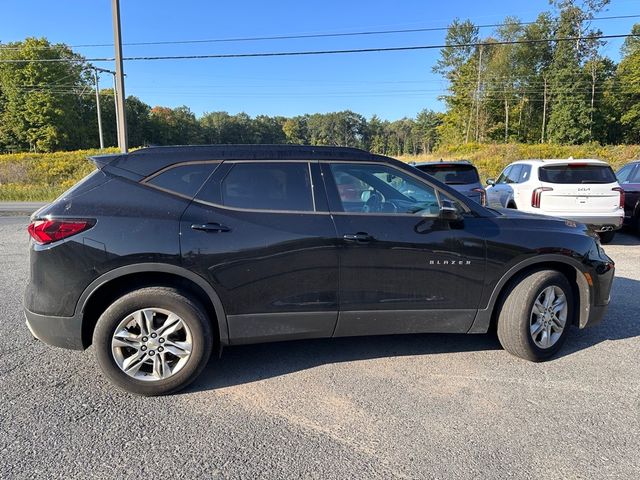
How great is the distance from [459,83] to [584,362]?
61.8 meters

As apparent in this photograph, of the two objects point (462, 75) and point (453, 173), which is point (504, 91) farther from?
point (453, 173)

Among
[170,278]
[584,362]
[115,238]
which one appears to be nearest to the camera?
[115,238]

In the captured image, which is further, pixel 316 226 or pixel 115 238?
pixel 316 226

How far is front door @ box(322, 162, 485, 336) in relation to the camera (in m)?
3.29

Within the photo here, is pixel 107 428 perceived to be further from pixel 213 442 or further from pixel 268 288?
pixel 268 288

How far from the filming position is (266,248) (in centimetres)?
314

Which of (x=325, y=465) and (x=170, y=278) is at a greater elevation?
(x=170, y=278)

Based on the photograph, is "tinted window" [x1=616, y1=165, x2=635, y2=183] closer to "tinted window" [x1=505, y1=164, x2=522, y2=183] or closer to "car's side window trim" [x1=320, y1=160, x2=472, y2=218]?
"tinted window" [x1=505, y1=164, x2=522, y2=183]

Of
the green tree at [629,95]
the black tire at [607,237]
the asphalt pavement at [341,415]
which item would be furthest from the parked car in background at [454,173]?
the green tree at [629,95]

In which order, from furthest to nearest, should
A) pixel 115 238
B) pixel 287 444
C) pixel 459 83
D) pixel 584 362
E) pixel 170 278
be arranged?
pixel 459 83 < pixel 584 362 < pixel 170 278 < pixel 115 238 < pixel 287 444

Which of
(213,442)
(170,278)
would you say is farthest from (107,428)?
(170,278)

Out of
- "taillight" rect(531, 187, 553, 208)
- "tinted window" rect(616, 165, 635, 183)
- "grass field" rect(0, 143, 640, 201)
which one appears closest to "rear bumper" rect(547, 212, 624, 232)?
"taillight" rect(531, 187, 553, 208)

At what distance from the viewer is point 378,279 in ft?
10.9

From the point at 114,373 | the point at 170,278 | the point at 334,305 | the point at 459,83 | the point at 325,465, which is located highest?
the point at 459,83
